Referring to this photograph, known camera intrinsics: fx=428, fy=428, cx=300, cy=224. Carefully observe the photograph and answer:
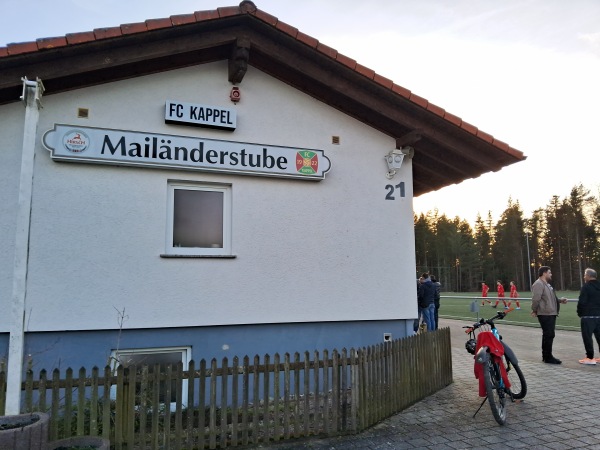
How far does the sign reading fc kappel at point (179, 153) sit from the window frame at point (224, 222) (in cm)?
32

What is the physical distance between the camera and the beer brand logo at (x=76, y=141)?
591 centimetres

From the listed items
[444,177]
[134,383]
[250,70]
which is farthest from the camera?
[444,177]

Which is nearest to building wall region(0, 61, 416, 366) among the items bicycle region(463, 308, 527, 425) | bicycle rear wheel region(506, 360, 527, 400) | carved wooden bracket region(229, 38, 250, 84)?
carved wooden bracket region(229, 38, 250, 84)

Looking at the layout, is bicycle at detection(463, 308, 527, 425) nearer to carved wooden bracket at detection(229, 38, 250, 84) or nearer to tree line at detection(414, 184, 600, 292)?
carved wooden bracket at detection(229, 38, 250, 84)

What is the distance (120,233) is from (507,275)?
3200 inches

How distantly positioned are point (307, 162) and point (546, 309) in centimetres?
635

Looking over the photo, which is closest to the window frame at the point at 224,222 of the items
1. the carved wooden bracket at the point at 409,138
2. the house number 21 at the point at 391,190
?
the house number 21 at the point at 391,190

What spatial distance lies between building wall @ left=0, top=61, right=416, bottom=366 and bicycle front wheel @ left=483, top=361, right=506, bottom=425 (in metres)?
1.85

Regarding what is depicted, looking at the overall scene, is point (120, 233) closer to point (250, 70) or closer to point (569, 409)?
point (250, 70)

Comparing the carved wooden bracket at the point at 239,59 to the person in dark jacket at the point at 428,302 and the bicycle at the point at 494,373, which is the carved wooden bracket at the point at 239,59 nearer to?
the bicycle at the point at 494,373

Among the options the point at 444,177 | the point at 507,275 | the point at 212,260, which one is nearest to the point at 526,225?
the point at 507,275

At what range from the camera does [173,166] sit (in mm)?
6340

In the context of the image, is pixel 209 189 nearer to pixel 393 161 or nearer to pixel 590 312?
pixel 393 161

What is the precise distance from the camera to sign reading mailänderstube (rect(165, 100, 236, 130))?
647 centimetres
